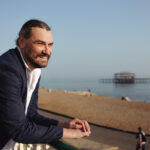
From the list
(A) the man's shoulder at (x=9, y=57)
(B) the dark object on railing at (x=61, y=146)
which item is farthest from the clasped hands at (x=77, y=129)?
(A) the man's shoulder at (x=9, y=57)

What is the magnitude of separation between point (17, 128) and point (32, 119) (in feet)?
2.18

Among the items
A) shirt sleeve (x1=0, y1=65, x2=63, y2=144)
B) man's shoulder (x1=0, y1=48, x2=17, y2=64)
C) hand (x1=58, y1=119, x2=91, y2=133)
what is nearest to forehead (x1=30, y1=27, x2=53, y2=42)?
man's shoulder (x1=0, y1=48, x2=17, y2=64)

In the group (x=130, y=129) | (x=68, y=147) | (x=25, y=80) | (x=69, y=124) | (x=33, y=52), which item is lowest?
(x=130, y=129)

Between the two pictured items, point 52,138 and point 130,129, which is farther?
point 130,129

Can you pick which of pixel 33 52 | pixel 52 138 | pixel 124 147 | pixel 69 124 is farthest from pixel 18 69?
pixel 124 147

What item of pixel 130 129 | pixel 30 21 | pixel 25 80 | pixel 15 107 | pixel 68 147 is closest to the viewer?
pixel 15 107

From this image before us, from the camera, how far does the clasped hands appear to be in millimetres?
1587

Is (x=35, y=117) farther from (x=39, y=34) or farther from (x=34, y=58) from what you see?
(x=39, y=34)

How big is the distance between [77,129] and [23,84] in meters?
0.58

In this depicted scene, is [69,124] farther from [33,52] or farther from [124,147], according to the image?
[124,147]

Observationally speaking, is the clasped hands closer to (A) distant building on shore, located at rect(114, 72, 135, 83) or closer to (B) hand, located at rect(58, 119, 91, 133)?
(B) hand, located at rect(58, 119, 91, 133)

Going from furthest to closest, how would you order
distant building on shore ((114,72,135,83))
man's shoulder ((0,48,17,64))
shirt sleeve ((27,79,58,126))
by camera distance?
distant building on shore ((114,72,135,83)), shirt sleeve ((27,79,58,126)), man's shoulder ((0,48,17,64))

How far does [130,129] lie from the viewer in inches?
656

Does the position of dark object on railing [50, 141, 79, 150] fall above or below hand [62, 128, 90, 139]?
below
